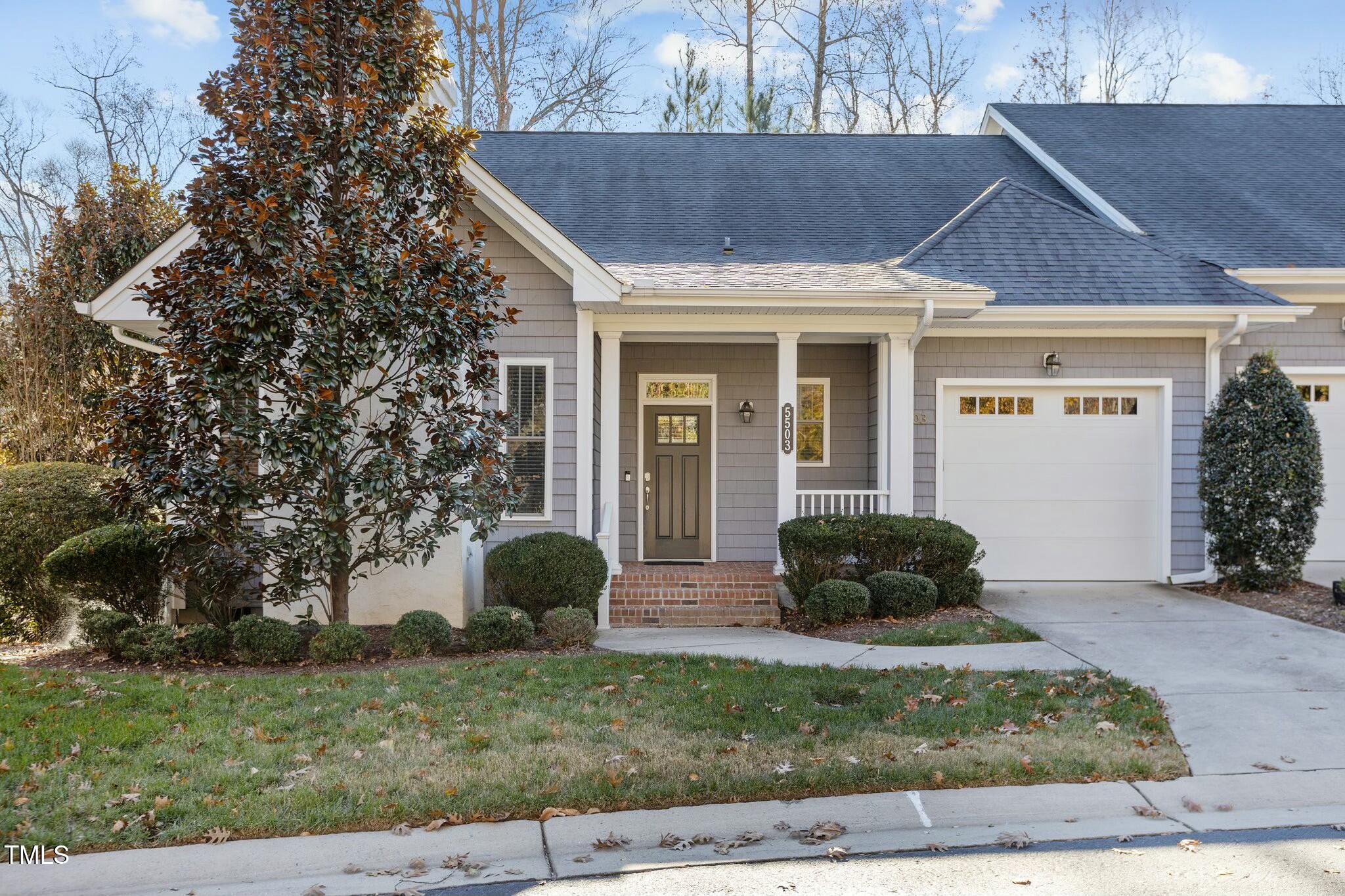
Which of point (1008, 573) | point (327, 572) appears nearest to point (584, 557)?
point (327, 572)

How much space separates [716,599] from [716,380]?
3077 millimetres

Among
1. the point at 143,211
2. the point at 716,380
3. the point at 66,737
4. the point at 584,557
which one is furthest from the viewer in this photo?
the point at 143,211

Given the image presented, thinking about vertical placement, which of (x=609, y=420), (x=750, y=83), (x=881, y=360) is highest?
(x=750, y=83)

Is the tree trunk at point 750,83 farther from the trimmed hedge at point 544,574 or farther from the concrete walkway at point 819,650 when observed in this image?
the concrete walkway at point 819,650

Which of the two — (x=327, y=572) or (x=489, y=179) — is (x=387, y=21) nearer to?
(x=489, y=179)

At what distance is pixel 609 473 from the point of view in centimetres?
1052

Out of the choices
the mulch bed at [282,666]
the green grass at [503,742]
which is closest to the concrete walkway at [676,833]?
the green grass at [503,742]

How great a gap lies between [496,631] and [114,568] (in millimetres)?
3290

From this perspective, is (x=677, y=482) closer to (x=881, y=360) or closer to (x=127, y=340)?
(x=881, y=360)

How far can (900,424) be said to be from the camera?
10062 millimetres

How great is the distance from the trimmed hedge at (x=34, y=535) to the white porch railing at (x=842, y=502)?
6.65m

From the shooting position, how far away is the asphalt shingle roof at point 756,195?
1052 cm

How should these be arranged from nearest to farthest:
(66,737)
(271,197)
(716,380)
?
(66,737) < (271,197) < (716,380)

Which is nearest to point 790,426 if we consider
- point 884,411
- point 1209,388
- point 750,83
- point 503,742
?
point 884,411
